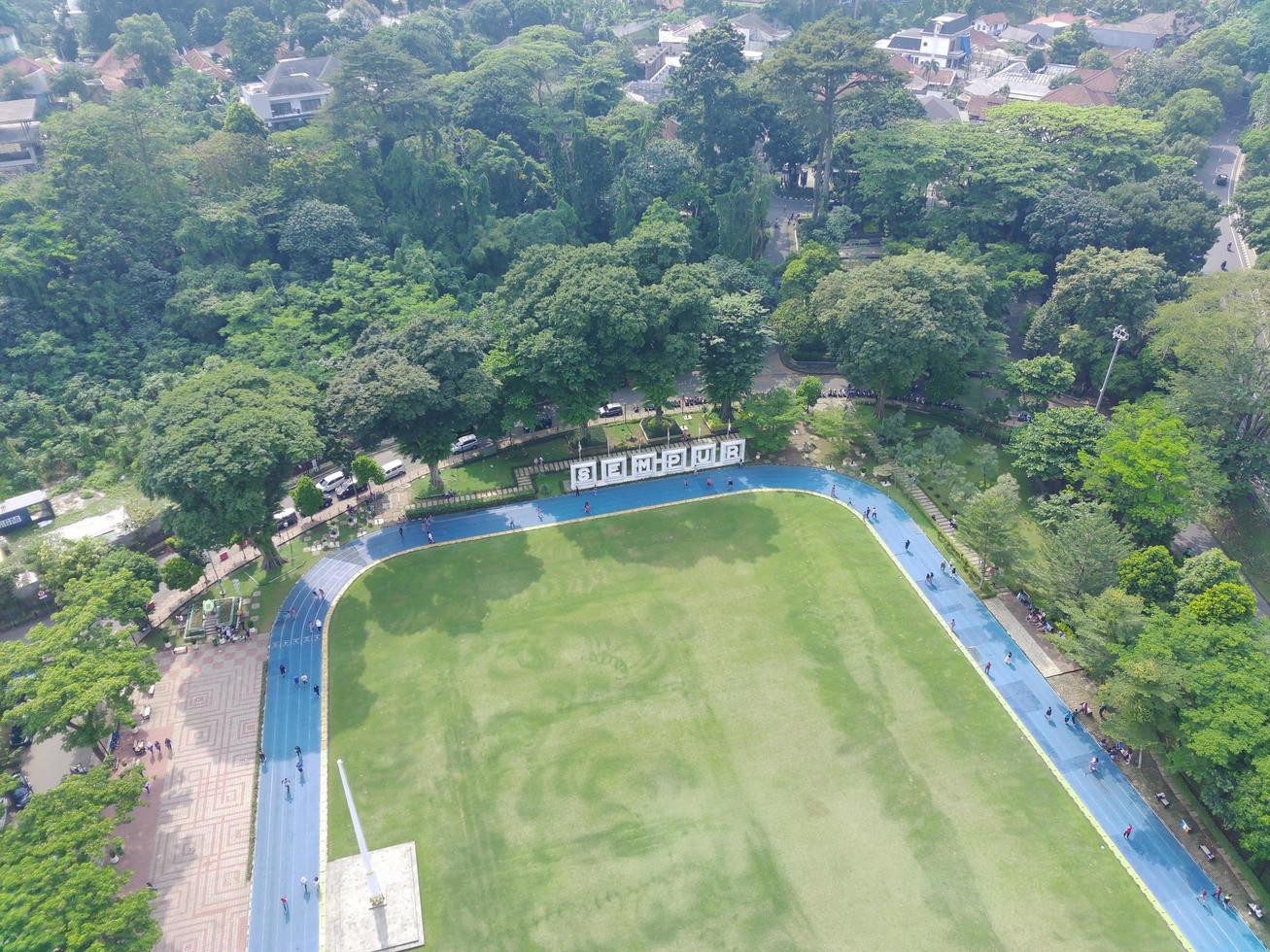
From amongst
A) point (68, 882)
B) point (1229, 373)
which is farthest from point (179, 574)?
point (1229, 373)

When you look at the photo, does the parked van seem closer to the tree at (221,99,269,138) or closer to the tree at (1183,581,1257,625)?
the tree at (221,99,269,138)

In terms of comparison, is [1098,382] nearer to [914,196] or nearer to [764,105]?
[914,196]

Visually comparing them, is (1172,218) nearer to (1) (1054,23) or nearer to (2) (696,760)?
(2) (696,760)

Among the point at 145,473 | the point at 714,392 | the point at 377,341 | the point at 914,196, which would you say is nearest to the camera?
the point at 145,473

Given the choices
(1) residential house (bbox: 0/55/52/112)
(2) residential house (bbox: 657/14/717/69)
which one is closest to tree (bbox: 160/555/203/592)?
(1) residential house (bbox: 0/55/52/112)

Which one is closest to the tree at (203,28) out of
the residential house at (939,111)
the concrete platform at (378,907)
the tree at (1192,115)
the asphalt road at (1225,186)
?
the residential house at (939,111)

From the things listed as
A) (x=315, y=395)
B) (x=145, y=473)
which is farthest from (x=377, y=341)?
(x=145, y=473)
